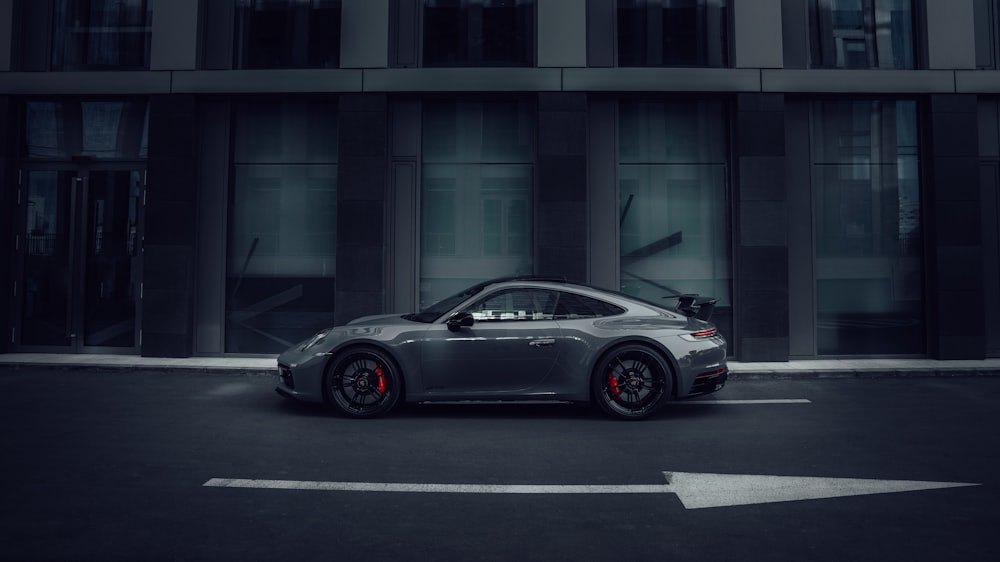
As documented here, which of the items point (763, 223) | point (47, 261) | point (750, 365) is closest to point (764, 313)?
point (750, 365)

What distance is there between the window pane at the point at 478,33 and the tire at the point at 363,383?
22.8 feet

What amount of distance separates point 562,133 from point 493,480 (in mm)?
8125

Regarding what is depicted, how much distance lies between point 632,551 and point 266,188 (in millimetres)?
10474

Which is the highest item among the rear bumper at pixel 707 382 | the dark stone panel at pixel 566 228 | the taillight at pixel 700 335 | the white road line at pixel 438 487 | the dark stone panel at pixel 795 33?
the dark stone panel at pixel 795 33

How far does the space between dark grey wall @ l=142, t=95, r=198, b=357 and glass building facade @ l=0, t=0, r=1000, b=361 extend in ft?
0.13

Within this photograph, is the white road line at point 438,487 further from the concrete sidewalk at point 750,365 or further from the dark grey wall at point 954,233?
the dark grey wall at point 954,233

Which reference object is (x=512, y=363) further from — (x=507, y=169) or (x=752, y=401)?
(x=507, y=169)

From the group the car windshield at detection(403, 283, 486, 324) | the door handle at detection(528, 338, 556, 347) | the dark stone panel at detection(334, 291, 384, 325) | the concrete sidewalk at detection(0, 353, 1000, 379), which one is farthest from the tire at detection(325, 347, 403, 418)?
the dark stone panel at detection(334, 291, 384, 325)

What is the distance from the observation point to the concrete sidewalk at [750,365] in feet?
34.3

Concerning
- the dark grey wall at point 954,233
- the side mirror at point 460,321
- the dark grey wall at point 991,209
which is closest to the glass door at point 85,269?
the side mirror at point 460,321

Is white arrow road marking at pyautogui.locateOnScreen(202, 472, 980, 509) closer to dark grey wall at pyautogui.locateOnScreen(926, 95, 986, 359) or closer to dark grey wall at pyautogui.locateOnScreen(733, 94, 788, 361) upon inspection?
A: dark grey wall at pyautogui.locateOnScreen(733, 94, 788, 361)

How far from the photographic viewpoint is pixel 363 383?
7.25 m

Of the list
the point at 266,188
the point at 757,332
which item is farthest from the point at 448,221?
the point at 757,332

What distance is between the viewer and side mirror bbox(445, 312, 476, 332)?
7.14 metres
